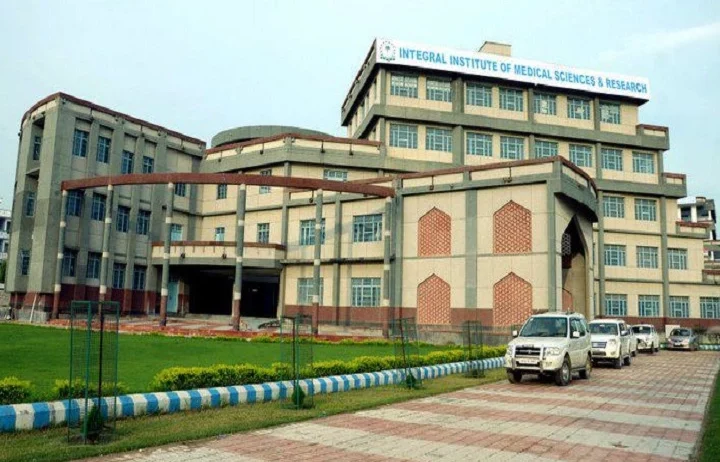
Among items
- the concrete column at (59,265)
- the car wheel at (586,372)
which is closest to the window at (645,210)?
the car wheel at (586,372)

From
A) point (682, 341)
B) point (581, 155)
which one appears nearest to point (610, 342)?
point (682, 341)

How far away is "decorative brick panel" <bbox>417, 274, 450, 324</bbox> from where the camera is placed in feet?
111

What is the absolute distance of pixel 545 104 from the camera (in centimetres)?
4872

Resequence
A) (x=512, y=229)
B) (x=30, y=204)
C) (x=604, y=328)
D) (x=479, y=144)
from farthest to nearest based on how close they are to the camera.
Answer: (x=479, y=144) → (x=30, y=204) → (x=512, y=229) → (x=604, y=328)

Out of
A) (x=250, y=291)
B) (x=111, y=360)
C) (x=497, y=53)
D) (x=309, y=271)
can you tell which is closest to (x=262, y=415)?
(x=111, y=360)

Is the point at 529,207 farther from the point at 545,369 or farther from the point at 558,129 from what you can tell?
the point at 558,129

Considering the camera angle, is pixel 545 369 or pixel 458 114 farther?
pixel 458 114

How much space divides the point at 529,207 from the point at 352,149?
16.6m

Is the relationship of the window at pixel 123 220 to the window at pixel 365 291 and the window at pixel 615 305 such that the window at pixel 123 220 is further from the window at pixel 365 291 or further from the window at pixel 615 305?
the window at pixel 615 305

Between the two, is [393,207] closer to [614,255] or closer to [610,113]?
[614,255]

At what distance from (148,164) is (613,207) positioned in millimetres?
38369

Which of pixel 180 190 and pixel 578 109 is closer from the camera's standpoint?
pixel 180 190

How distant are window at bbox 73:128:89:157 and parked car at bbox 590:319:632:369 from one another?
3501cm

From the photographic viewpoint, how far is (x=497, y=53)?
163ft
